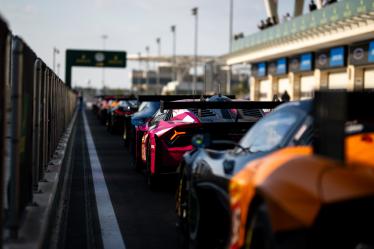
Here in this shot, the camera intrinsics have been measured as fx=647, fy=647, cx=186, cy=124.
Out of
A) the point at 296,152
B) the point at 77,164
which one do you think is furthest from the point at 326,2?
the point at 296,152

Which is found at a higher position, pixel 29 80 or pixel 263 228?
pixel 29 80

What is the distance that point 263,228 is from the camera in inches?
138

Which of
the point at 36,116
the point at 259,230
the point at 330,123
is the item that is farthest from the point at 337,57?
the point at 330,123

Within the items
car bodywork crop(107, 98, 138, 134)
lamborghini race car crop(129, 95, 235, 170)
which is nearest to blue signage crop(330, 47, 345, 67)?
car bodywork crop(107, 98, 138, 134)

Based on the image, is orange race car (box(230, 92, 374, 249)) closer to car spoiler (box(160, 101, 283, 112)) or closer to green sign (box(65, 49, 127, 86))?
car spoiler (box(160, 101, 283, 112))

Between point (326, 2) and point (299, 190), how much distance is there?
36.5 meters

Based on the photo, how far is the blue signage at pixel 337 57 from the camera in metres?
38.9

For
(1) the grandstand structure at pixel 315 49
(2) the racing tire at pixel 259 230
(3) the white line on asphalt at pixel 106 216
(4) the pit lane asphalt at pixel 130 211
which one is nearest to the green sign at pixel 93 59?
(1) the grandstand structure at pixel 315 49

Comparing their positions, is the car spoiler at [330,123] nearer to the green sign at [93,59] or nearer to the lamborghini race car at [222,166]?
the lamborghini race car at [222,166]

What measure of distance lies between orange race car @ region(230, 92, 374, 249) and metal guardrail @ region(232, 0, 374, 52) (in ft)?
92.8

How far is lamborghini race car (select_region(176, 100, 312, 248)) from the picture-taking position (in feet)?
14.8

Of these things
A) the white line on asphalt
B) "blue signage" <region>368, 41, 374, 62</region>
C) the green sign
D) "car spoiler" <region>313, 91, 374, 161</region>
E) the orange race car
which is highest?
the green sign

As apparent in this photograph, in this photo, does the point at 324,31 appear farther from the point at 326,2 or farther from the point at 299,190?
the point at 299,190

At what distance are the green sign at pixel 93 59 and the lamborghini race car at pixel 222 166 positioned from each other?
63302mm
